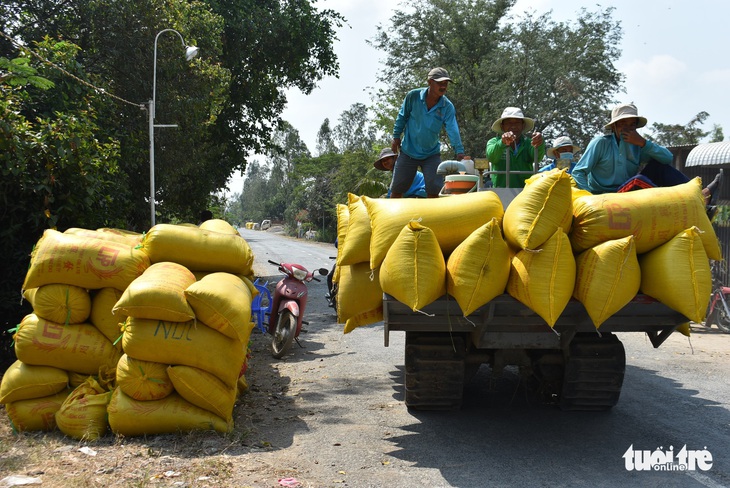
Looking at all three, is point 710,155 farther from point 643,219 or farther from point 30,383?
point 30,383

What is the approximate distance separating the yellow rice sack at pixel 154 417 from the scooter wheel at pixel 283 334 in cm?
302

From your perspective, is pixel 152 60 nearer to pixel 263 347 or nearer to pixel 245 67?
pixel 245 67

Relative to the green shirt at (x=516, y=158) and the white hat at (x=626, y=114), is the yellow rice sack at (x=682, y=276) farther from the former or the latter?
the green shirt at (x=516, y=158)

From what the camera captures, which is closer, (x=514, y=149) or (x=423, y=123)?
(x=423, y=123)

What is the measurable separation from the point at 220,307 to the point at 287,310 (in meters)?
3.37

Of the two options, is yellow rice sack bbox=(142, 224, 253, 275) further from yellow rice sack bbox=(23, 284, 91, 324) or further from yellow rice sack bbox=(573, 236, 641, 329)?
yellow rice sack bbox=(573, 236, 641, 329)

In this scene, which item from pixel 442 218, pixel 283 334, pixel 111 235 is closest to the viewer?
pixel 442 218

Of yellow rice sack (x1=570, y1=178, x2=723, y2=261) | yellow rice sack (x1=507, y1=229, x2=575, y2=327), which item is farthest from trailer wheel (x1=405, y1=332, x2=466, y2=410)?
yellow rice sack (x1=570, y1=178, x2=723, y2=261)

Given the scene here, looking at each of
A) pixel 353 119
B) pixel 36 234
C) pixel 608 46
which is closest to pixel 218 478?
pixel 36 234

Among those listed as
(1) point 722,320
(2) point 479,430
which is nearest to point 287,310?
(2) point 479,430

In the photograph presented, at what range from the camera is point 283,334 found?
7828 mm

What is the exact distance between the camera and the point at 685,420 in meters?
5.13

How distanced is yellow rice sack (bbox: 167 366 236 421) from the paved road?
331 millimetres

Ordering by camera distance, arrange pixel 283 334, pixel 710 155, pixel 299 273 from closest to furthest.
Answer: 1. pixel 283 334
2. pixel 299 273
3. pixel 710 155
